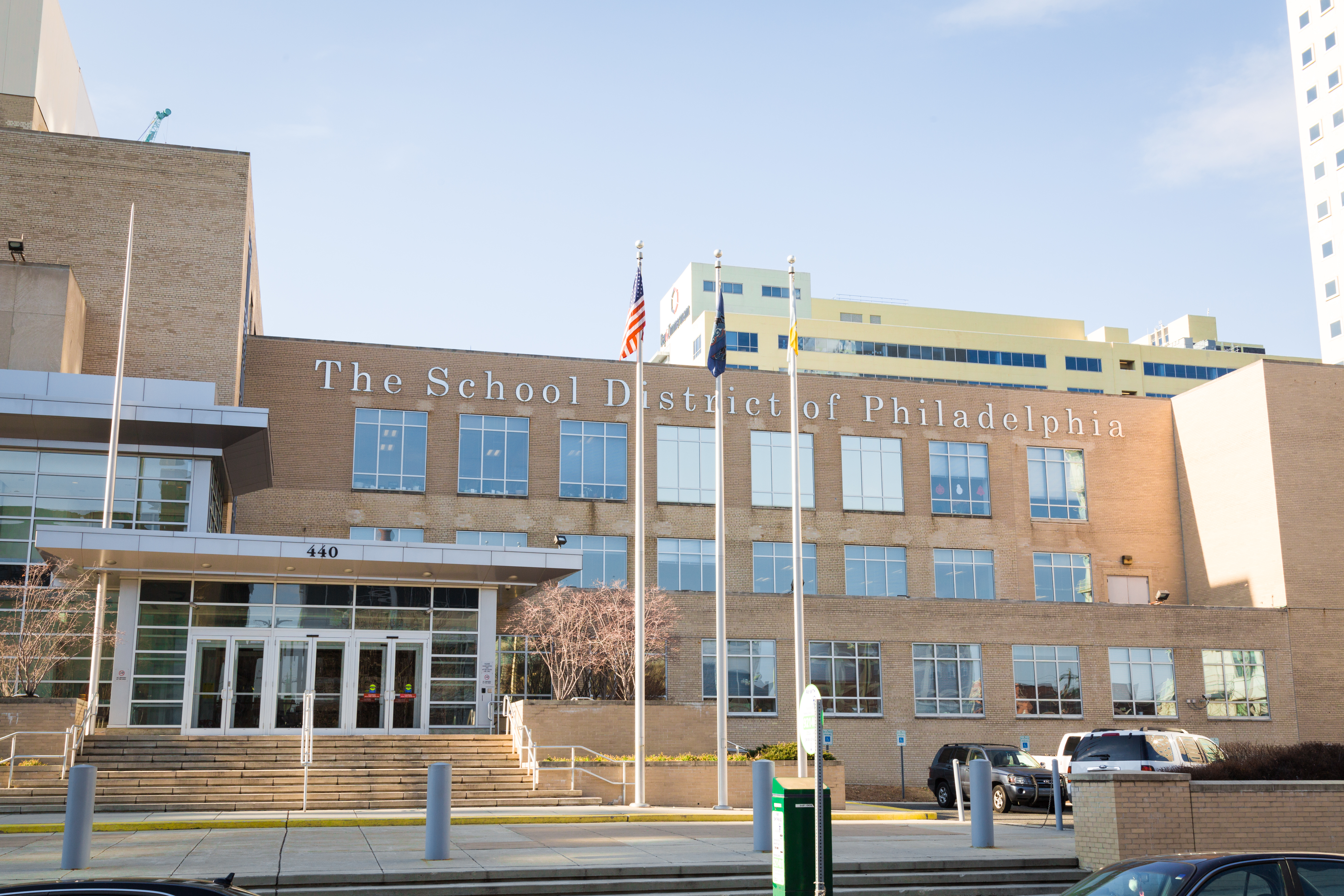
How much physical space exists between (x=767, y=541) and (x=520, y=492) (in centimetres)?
882

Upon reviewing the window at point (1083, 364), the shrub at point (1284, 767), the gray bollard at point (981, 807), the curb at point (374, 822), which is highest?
the window at point (1083, 364)

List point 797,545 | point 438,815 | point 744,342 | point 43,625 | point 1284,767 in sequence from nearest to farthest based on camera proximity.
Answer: point 438,815
point 1284,767
point 797,545
point 43,625
point 744,342

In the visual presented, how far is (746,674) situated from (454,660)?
1123cm

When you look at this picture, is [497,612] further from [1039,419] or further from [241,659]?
[1039,419]

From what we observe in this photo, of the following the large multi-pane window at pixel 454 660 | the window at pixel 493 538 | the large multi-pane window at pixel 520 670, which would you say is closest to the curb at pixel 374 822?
the large multi-pane window at pixel 454 660

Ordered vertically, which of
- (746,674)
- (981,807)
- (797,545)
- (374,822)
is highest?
(797,545)

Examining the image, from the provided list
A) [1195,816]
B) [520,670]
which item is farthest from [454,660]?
[1195,816]

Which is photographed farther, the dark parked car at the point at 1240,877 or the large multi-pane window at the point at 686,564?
the large multi-pane window at the point at 686,564

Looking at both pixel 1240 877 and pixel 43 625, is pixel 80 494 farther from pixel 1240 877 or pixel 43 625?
pixel 1240 877

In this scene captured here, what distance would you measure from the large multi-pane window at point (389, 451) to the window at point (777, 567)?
38.4 ft

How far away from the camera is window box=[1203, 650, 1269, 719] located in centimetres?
4109

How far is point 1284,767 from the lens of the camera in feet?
58.1

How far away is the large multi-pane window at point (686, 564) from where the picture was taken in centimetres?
4134

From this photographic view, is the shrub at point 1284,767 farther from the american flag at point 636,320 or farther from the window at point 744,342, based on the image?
the window at point 744,342
